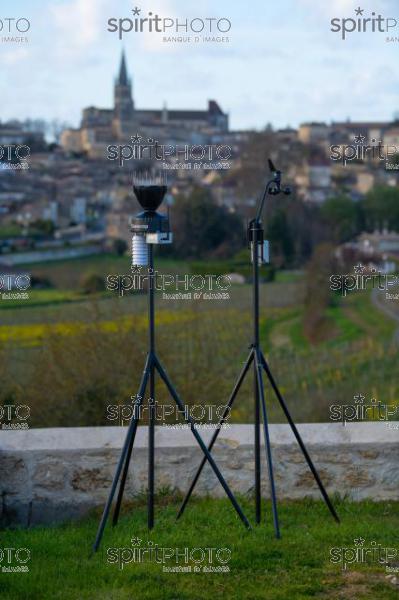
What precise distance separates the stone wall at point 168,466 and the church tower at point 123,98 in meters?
79.7

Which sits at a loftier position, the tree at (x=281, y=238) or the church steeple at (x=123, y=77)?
the church steeple at (x=123, y=77)

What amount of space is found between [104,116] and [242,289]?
66.4 meters

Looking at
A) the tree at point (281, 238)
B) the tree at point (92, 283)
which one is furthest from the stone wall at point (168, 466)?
the tree at point (281, 238)

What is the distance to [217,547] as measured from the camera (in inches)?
171

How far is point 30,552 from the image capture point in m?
4.33

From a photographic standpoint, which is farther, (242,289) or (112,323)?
(242,289)

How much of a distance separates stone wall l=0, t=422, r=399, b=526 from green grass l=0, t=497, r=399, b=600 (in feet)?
0.37

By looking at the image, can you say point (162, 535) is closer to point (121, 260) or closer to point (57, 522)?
point (57, 522)

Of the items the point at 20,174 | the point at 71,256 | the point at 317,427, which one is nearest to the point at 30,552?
the point at 317,427

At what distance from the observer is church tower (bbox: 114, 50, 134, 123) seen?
84.1 meters

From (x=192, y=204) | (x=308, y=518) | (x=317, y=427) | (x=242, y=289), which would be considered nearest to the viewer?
(x=308, y=518)

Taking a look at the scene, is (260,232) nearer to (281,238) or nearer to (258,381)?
(258,381)

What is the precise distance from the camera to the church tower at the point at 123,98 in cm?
8406

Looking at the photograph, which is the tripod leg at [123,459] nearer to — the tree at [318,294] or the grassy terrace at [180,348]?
the grassy terrace at [180,348]
